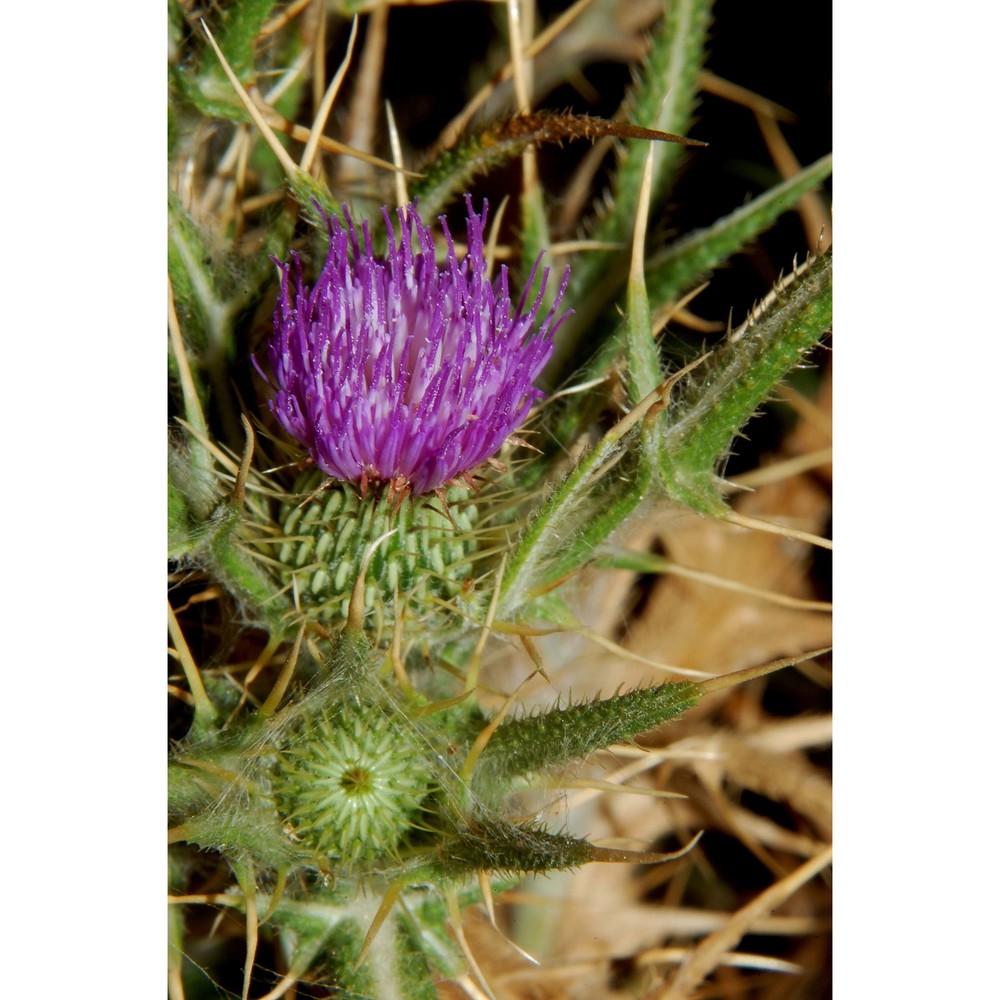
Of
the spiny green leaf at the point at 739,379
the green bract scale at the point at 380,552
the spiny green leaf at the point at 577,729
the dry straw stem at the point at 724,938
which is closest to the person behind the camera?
the spiny green leaf at the point at 577,729

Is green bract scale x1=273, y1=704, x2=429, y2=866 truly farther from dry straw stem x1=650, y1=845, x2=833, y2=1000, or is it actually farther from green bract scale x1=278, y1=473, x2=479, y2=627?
dry straw stem x1=650, y1=845, x2=833, y2=1000

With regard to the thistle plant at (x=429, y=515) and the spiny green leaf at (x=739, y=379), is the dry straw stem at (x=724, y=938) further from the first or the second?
the spiny green leaf at (x=739, y=379)

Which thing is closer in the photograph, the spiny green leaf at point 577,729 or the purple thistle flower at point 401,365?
the spiny green leaf at point 577,729

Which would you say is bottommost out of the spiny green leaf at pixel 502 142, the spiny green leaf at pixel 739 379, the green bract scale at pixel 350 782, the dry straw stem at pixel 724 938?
the dry straw stem at pixel 724 938

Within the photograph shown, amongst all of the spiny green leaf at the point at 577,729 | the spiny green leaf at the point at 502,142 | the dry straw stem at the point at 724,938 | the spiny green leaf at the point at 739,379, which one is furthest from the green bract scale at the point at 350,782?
the spiny green leaf at the point at 502,142

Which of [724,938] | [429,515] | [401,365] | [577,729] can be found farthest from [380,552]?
[724,938]

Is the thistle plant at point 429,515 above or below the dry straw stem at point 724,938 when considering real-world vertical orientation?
above

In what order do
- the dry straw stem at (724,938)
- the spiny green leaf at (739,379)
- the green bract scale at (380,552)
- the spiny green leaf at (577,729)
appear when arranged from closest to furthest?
the spiny green leaf at (577,729)
the spiny green leaf at (739,379)
the green bract scale at (380,552)
the dry straw stem at (724,938)

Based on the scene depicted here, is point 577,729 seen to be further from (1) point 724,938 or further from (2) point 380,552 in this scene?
(1) point 724,938
